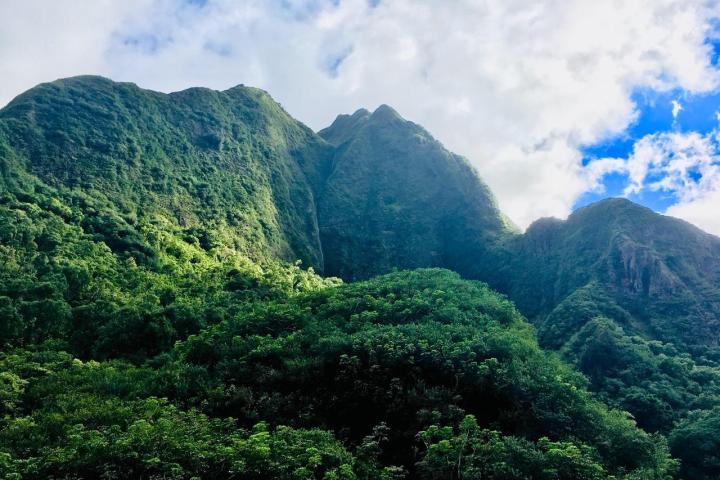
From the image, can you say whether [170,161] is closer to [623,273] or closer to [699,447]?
[623,273]

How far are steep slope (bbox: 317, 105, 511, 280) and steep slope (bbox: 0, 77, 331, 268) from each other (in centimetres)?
481

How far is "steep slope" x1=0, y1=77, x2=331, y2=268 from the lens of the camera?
54.4 m

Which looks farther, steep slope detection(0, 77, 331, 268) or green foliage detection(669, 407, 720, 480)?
steep slope detection(0, 77, 331, 268)

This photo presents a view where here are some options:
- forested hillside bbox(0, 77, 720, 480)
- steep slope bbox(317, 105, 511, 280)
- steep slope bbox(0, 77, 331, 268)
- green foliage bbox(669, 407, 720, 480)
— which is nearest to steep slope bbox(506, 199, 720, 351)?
forested hillside bbox(0, 77, 720, 480)

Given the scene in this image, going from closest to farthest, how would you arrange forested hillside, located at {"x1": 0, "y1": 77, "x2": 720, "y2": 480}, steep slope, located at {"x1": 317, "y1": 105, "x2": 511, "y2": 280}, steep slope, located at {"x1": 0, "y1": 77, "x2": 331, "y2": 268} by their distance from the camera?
forested hillside, located at {"x1": 0, "y1": 77, "x2": 720, "y2": 480}
steep slope, located at {"x1": 0, "y1": 77, "x2": 331, "y2": 268}
steep slope, located at {"x1": 317, "y1": 105, "x2": 511, "y2": 280}

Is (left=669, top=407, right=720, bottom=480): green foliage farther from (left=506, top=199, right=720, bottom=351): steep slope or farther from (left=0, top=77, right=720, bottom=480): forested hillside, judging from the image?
(left=506, top=199, right=720, bottom=351): steep slope

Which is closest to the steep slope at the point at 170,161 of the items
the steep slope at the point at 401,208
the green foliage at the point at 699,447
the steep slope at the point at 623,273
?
the steep slope at the point at 401,208

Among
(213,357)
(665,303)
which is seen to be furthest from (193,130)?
(665,303)

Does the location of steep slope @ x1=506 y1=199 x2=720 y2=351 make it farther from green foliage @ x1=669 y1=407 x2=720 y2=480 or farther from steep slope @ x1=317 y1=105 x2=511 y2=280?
green foliage @ x1=669 y1=407 x2=720 y2=480

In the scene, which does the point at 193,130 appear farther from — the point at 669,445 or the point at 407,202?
the point at 669,445

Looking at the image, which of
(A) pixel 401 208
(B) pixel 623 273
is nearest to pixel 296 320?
(B) pixel 623 273

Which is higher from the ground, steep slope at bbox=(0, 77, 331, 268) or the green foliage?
steep slope at bbox=(0, 77, 331, 268)

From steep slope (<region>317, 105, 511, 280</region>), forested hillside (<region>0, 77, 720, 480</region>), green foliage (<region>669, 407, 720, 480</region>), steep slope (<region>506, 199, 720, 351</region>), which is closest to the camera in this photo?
forested hillside (<region>0, 77, 720, 480</region>)

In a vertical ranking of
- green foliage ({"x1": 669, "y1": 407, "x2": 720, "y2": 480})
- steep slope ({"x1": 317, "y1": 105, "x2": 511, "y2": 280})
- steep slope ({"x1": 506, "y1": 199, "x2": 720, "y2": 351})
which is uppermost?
steep slope ({"x1": 317, "y1": 105, "x2": 511, "y2": 280})
